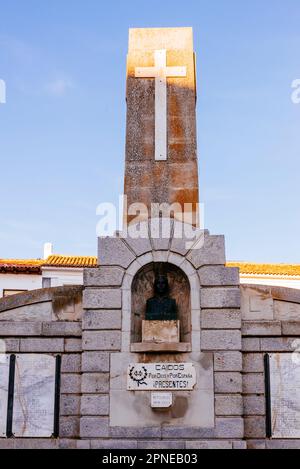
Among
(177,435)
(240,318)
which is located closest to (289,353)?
(240,318)

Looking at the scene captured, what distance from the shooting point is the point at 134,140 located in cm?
1259

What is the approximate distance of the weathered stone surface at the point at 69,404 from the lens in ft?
36.5

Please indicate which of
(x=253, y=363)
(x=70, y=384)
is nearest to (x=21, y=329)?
(x=70, y=384)

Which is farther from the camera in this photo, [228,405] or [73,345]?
[73,345]

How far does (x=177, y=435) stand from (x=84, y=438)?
1423 mm

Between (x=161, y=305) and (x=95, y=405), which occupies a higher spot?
(x=161, y=305)

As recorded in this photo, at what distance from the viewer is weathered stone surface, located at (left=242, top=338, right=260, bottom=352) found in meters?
11.2

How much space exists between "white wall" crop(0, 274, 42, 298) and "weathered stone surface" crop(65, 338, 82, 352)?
719 inches

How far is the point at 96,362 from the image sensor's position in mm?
11086

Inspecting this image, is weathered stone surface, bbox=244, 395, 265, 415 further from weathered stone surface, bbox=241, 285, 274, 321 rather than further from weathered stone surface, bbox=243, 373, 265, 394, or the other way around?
weathered stone surface, bbox=241, 285, 274, 321

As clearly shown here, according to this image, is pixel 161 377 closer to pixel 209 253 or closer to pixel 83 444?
pixel 83 444

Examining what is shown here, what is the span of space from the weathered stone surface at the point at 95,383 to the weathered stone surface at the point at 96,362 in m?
0.08

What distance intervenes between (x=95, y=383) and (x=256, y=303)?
290cm

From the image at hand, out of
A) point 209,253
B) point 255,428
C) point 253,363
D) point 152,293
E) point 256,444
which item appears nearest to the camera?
point 256,444
